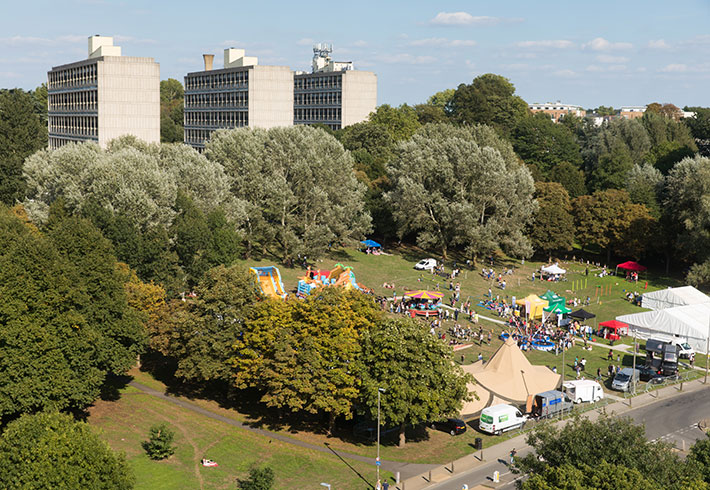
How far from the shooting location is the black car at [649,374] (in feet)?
204

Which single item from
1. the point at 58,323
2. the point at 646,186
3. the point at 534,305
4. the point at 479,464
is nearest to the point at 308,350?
the point at 479,464

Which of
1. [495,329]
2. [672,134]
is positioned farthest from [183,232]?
[672,134]

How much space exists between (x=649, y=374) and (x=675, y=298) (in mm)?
22009

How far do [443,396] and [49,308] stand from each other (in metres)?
25.2

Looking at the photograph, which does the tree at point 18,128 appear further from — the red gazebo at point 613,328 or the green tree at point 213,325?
the red gazebo at point 613,328

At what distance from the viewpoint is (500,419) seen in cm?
A: 5006

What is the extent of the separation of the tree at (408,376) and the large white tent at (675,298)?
4338cm

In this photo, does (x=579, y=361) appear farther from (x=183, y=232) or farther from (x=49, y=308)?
(x=49, y=308)

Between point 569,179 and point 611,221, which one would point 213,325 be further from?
point 569,179

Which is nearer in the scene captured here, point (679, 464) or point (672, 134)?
point (679, 464)

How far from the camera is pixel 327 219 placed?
87.2 metres

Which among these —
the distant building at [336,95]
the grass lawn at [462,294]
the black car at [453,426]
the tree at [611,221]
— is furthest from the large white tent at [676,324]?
the distant building at [336,95]

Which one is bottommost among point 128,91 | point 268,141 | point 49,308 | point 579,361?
point 579,361

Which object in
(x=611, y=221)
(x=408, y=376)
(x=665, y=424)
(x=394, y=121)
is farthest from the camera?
(x=394, y=121)
